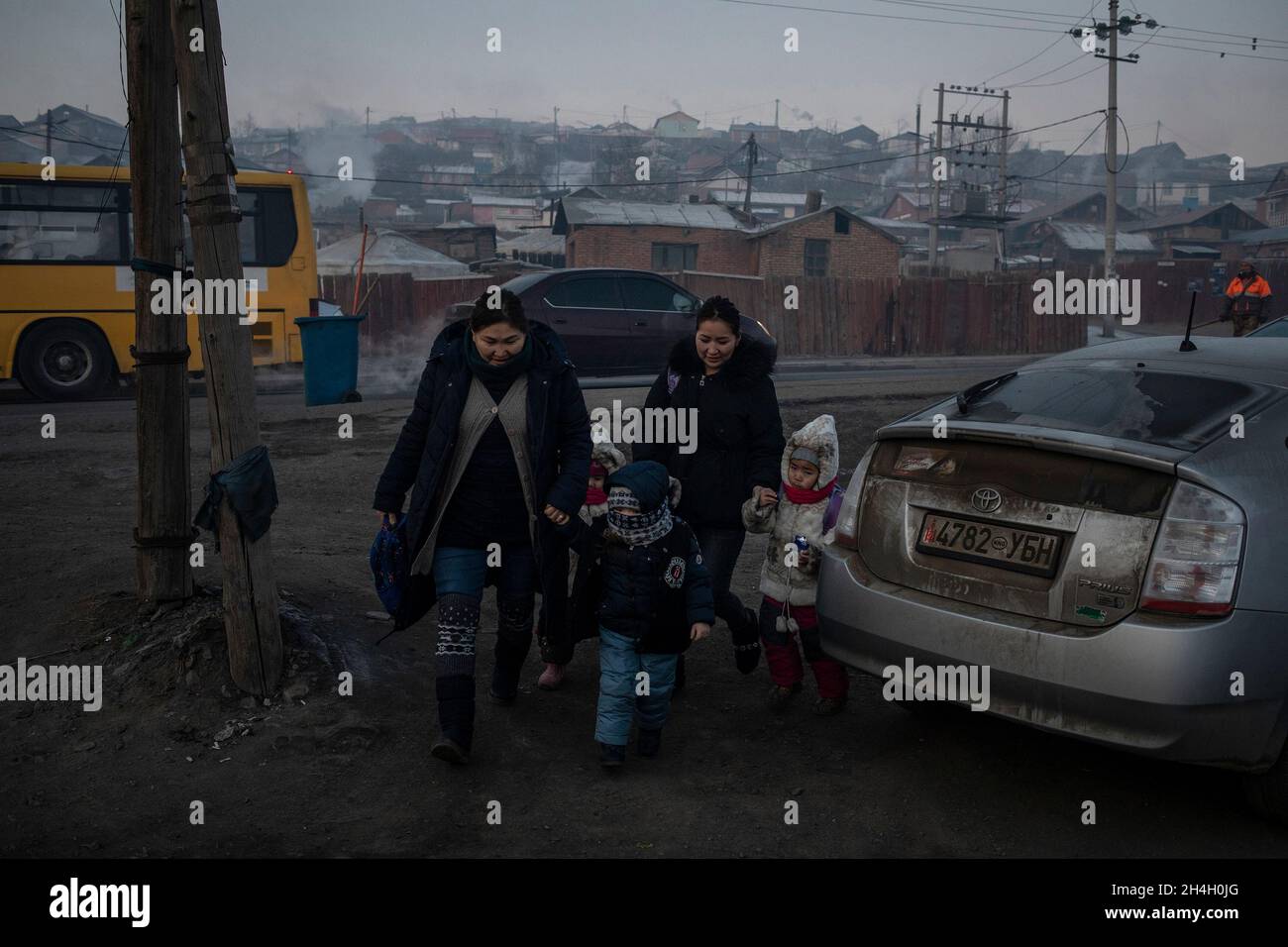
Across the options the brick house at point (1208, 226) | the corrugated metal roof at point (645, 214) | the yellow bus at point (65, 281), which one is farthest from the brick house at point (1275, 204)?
the yellow bus at point (65, 281)

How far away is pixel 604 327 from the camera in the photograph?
14977 mm

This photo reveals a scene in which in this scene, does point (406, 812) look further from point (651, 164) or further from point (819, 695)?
point (651, 164)

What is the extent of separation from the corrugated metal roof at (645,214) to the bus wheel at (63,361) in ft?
83.2

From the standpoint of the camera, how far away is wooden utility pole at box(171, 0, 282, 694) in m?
4.21

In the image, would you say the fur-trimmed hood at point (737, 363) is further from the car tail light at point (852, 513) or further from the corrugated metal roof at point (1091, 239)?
the corrugated metal roof at point (1091, 239)

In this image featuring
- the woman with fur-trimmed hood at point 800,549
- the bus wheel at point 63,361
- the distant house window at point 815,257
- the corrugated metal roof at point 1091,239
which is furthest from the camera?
the corrugated metal roof at point 1091,239

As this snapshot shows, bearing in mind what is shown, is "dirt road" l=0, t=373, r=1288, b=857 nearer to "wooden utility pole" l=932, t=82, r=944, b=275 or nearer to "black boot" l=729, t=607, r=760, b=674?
"black boot" l=729, t=607, r=760, b=674

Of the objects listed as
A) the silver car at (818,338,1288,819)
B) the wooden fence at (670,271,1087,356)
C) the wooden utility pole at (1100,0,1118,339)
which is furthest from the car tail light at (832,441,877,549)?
the wooden utility pole at (1100,0,1118,339)

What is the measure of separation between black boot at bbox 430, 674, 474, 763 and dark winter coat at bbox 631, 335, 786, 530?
→ 123cm

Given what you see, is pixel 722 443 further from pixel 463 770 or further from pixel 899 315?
pixel 899 315

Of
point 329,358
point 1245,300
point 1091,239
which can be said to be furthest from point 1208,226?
point 329,358

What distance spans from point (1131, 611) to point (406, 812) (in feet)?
7.75

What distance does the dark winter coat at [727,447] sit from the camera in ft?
15.8

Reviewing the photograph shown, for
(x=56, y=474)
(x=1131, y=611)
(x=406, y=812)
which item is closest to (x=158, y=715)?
(x=406, y=812)
